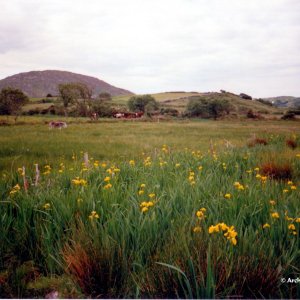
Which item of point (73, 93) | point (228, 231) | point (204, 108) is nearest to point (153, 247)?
point (228, 231)

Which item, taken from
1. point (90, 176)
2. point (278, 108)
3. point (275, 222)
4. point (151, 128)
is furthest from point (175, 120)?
point (275, 222)

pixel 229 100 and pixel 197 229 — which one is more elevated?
pixel 229 100

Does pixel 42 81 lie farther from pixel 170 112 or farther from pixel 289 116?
pixel 170 112

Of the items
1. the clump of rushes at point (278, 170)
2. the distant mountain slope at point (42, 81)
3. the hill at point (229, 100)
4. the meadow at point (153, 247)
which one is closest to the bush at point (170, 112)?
the hill at point (229, 100)

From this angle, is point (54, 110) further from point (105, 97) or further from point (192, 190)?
point (192, 190)

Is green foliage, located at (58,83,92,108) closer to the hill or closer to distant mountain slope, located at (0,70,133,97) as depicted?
distant mountain slope, located at (0,70,133,97)

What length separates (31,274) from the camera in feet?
7.91

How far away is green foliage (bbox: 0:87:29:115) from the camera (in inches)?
297

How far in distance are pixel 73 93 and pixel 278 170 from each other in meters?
7.09

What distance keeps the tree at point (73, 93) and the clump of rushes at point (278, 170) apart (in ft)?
21.7

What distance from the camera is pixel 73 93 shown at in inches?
376

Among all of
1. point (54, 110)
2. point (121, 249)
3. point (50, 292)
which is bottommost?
point (50, 292)

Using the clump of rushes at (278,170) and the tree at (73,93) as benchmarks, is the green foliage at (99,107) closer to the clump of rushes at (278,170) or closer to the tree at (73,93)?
the tree at (73,93)

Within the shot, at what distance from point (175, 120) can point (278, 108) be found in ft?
38.6
